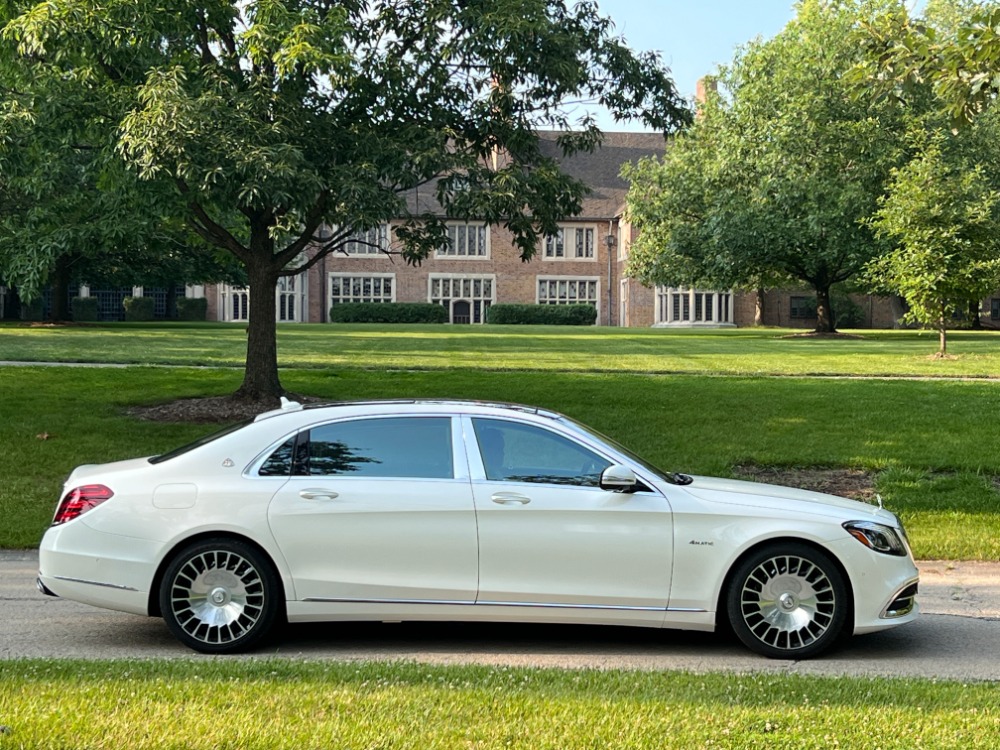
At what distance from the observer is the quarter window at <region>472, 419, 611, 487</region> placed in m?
6.34

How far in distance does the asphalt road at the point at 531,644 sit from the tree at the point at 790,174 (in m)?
34.5

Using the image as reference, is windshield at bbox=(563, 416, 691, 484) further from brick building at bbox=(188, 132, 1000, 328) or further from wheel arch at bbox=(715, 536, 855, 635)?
brick building at bbox=(188, 132, 1000, 328)

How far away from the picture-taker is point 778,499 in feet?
21.0

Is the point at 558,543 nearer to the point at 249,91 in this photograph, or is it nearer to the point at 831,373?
the point at 249,91

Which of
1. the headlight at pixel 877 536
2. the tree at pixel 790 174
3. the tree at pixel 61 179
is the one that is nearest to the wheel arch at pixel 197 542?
the headlight at pixel 877 536

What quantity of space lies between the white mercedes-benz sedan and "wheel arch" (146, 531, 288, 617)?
1 centimetres

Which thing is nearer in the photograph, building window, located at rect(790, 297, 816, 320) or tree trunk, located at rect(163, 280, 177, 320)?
tree trunk, located at rect(163, 280, 177, 320)

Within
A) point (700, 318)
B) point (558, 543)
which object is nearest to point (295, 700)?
point (558, 543)

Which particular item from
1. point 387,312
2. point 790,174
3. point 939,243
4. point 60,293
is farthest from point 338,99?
point 387,312

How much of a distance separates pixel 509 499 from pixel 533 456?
327mm

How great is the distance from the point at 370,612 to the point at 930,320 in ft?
83.3

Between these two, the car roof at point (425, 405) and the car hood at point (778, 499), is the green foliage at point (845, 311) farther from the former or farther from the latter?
the car roof at point (425, 405)

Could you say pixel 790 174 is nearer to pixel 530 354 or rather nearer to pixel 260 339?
pixel 530 354

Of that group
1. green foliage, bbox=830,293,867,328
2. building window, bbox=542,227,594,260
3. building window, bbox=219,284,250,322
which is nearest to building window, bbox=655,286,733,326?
building window, bbox=542,227,594,260
